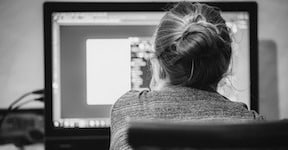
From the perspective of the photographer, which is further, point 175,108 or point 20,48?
point 20,48

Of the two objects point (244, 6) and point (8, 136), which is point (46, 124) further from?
point (244, 6)

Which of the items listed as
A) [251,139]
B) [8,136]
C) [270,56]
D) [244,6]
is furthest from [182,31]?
[8,136]

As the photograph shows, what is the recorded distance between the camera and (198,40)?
0.78 meters

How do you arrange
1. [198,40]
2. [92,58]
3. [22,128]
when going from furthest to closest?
1. [22,128]
2. [92,58]
3. [198,40]

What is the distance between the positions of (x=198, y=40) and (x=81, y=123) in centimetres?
60

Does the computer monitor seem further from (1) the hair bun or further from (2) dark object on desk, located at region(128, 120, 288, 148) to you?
(2) dark object on desk, located at region(128, 120, 288, 148)

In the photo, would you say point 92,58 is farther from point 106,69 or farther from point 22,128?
point 22,128

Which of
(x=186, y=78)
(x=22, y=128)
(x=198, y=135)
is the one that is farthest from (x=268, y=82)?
(x=198, y=135)

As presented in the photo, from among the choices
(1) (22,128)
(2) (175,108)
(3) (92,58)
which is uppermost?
(3) (92,58)

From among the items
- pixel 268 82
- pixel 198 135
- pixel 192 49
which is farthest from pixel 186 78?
pixel 268 82

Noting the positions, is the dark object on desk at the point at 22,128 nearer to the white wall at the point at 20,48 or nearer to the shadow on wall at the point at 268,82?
the white wall at the point at 20,48

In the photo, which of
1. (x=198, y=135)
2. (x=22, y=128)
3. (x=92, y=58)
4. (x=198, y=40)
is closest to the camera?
(x=198, y=135)

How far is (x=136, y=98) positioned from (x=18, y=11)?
76 cm

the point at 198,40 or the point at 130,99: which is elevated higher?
A: the point at 198,40
